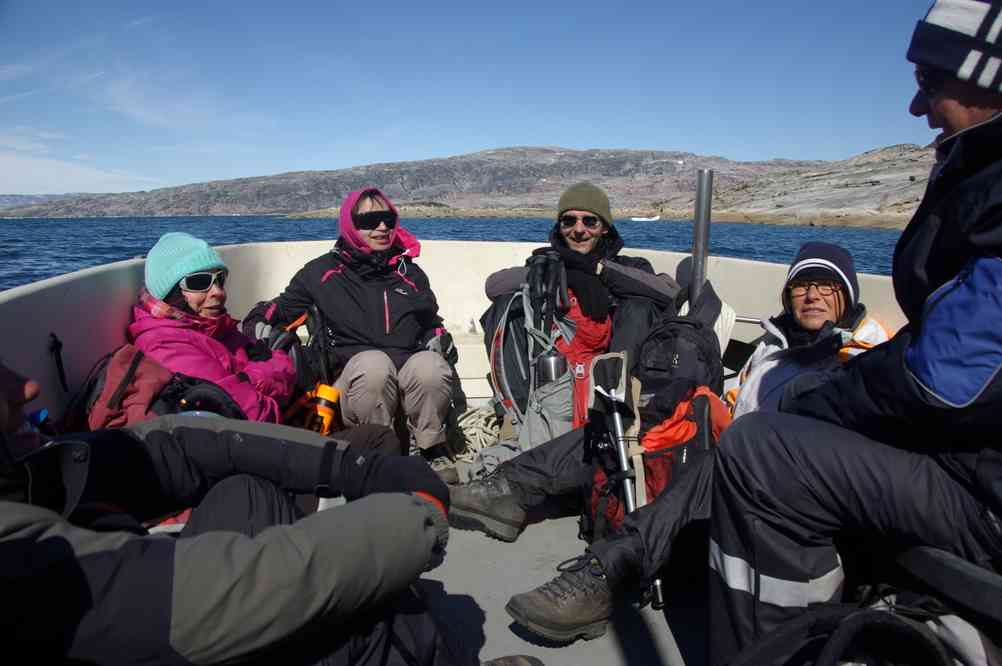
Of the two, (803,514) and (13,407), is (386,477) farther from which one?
(803,514)

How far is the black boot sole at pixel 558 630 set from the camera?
175 centimetres

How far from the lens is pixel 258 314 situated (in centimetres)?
316

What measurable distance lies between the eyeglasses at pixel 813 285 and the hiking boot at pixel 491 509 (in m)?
1.31

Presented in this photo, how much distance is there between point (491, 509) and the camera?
2318mm

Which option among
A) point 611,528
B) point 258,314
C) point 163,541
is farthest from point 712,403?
point 258,314

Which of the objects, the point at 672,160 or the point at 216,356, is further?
the point at 672,160

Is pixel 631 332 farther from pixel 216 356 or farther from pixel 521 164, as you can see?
pixel 521 164

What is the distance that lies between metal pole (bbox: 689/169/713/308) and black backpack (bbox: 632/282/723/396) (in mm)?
505

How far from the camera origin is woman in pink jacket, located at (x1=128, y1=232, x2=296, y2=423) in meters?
2.27

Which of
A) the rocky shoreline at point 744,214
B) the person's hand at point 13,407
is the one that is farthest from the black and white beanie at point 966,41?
the rocky shoreline at point 744,214

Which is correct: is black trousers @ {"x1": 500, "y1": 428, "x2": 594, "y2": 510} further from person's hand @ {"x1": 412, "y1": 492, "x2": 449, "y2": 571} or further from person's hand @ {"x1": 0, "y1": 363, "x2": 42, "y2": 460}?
person's hand @ {"x1": 0, "y1": 363, "x2": 42, "y2": 460}

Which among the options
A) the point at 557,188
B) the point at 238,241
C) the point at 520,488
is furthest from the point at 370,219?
the point at 557,188

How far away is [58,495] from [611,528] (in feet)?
5.28

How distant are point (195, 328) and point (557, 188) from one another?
127 metres
